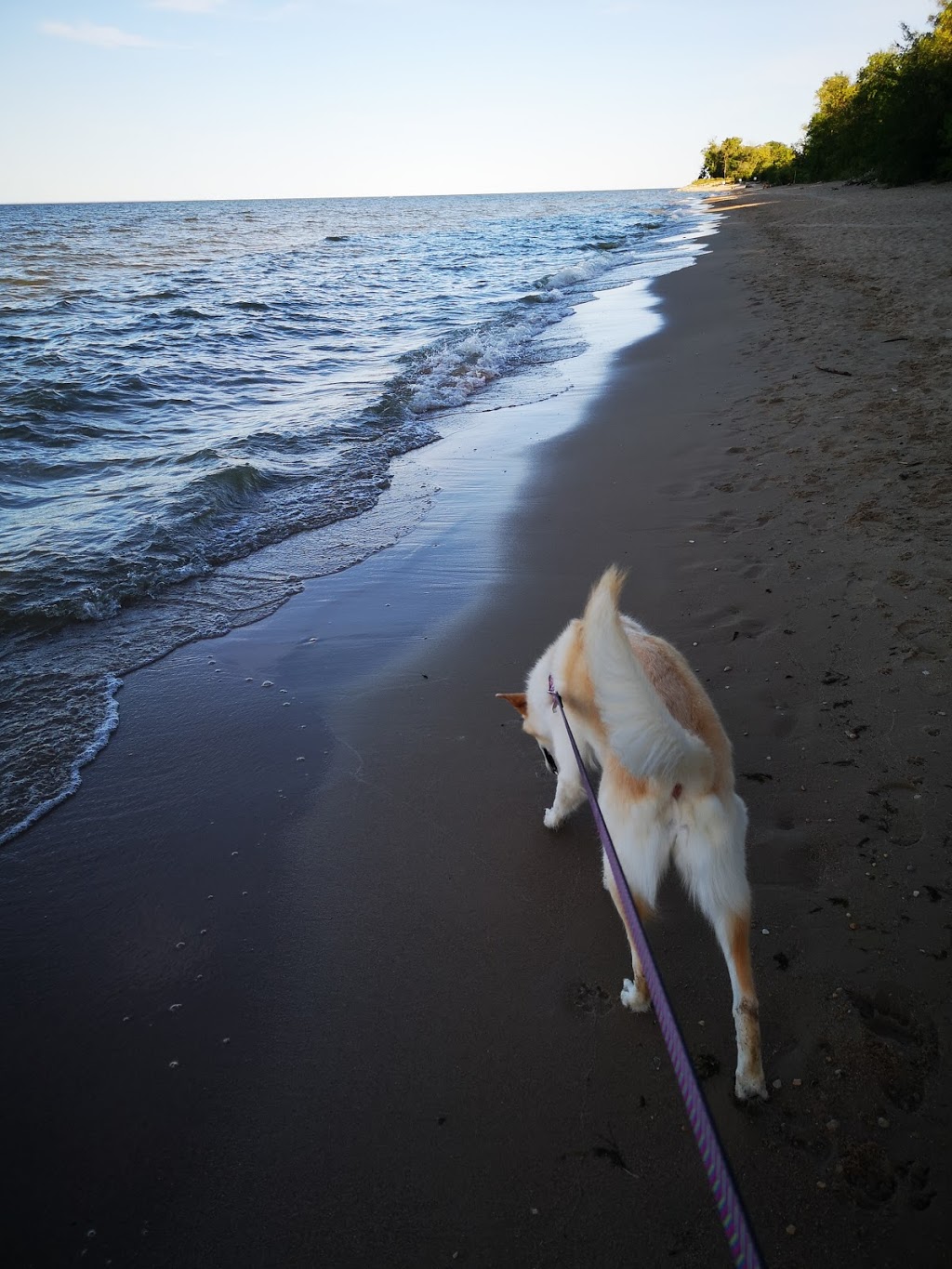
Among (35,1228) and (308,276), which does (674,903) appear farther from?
(308,276)

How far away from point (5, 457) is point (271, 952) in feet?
26.0

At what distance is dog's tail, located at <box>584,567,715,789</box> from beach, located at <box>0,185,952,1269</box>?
107 cm

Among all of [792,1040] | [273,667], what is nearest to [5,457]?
[273,667]

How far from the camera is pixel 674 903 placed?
268 centimetres

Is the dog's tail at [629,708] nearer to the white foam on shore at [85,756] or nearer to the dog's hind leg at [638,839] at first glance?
the dog's hind leg at [638,839]

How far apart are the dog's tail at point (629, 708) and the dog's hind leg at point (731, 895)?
301 mm

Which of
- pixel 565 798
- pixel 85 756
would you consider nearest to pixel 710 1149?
pixel 565 798

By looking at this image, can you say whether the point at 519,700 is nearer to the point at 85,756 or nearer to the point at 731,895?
the point at 731,895

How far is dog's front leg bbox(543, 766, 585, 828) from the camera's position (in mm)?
2863

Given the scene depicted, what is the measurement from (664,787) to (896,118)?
4044 centimetres

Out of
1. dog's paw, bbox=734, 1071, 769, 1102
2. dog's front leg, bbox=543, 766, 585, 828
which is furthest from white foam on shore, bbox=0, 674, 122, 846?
dog's paw, bbox=734, 1071, 769, 1102

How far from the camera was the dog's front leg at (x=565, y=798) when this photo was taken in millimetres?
2863

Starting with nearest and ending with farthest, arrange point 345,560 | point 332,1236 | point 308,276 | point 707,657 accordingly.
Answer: point 332,1236 < point 707,657 < point 345,560 < point 308,276

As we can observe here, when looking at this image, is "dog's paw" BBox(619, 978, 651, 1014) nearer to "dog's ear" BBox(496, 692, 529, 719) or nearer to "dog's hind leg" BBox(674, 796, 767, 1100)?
"dog's hind leg" BBox(674, 796, 767, 1100)
